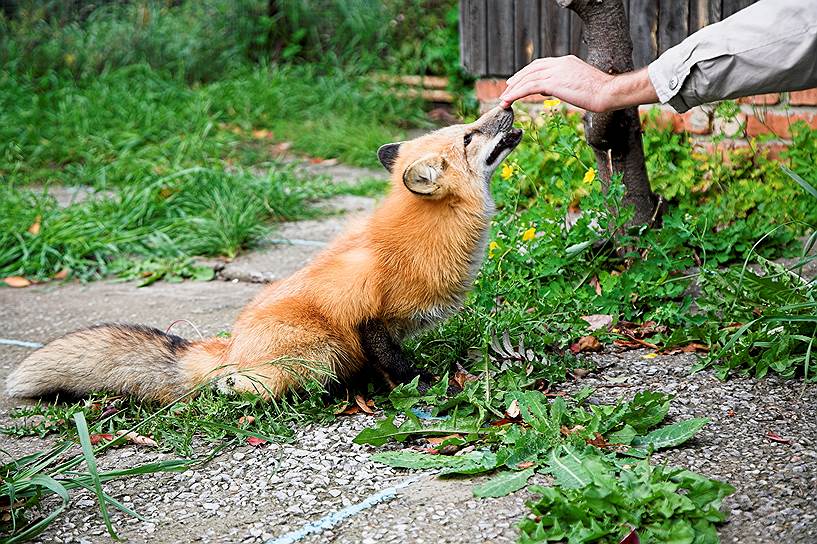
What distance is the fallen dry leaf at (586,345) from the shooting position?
4168 mm

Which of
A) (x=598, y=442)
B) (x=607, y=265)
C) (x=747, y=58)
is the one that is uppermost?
(x=747, y=58)

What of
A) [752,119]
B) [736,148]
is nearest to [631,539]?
[736,148]

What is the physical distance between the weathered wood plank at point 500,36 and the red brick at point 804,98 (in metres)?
2.32

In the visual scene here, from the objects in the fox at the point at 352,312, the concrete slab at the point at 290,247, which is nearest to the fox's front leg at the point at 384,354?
the fox at the point at 352,312

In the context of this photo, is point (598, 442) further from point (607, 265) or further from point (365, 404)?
point (607, 265)

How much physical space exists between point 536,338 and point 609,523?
150 centimetres

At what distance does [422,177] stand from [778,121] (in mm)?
3300

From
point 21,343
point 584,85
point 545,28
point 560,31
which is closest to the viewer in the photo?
point 584,85

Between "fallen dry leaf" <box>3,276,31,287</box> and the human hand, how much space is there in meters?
4.04

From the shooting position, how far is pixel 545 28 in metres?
7.22

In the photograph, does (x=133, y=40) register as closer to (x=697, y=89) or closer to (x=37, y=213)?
(x=37, y=213)

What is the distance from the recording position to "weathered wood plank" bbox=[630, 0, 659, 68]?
6502 mm

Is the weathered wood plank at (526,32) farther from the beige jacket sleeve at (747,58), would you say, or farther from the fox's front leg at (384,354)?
the fox's front leg at (384,354)

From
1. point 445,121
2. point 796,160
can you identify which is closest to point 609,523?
point 796,160
